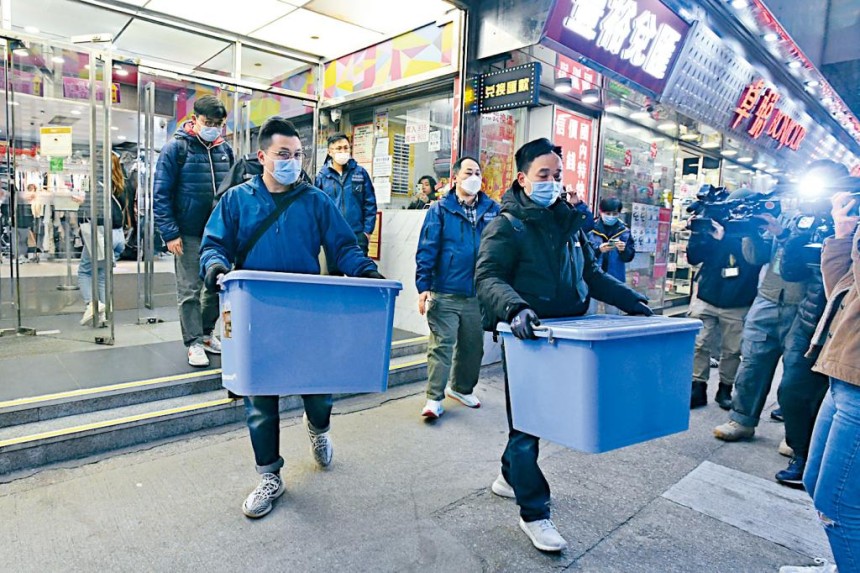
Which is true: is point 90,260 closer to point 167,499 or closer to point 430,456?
point 167,499

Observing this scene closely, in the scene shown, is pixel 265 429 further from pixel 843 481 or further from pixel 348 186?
pixel 348 186

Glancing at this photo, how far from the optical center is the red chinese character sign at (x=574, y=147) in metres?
5.87

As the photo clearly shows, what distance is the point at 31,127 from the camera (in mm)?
4777

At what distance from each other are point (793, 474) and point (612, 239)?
2.71m

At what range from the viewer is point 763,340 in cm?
372

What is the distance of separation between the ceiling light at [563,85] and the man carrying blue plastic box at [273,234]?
12.7ft

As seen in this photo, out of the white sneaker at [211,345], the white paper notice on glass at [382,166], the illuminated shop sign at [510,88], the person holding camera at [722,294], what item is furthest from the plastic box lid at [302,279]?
the white paper notice on glass at [382,166]

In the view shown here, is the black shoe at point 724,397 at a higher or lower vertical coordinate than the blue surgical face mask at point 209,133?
lower

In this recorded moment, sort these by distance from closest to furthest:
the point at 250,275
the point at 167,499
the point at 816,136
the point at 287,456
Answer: the point at 250,275 < the point at 167,499 < the point at 287,456 < the point at 816,136

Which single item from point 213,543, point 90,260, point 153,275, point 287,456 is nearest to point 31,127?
point 90,260

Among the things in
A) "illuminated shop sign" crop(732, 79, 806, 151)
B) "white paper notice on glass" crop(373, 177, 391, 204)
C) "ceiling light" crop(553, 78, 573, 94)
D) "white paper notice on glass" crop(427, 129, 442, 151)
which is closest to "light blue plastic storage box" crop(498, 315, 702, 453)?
"white paper notice on glass" crop(427, 129, 442, 151)

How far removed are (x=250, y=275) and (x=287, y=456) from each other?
1.51 m

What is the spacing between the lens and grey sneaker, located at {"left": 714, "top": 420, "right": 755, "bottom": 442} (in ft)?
12.3

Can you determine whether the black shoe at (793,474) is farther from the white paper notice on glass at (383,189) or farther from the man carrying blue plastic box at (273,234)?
the white paper notice on glass at (383,189)
